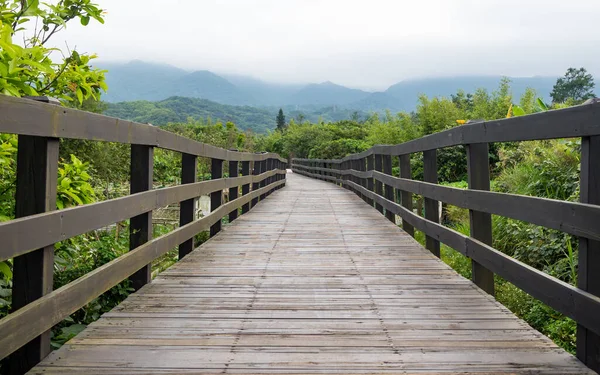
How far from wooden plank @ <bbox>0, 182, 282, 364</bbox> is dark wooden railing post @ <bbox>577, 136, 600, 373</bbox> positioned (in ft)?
7.75

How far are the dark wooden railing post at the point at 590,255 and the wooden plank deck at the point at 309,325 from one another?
0.08m

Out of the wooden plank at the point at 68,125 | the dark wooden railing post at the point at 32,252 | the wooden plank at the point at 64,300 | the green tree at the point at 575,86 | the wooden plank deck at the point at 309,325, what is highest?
the green tree at the point at 575,86

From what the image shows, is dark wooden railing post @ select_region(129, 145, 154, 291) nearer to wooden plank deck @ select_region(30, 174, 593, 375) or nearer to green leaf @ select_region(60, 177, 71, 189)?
wooden plank deck @ select_region(30, 174, 593, 375)

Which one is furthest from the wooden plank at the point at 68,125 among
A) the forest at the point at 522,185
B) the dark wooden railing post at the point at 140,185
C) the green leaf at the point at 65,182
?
the forest at the point at 522,185

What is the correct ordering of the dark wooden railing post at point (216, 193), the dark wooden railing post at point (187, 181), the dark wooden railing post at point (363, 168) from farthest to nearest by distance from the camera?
the dark wooden railing post at point (363, 168) < the dark wooden railing post at point (216, 193) < the dark wooden railing post at point (187, 181)

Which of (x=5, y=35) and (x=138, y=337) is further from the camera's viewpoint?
(x=138, y=337)

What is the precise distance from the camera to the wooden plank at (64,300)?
6.59ft

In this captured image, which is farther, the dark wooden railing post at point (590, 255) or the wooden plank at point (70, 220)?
the dark wooden railing post at point (590, 255)

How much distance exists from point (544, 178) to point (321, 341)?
4921 millimetres

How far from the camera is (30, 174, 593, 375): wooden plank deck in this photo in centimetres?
237

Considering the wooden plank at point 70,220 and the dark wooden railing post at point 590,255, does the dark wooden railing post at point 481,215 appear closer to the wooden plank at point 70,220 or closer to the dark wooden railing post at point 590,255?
the dark wooden railing post at point 590,255

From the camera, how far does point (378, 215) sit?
8539mm

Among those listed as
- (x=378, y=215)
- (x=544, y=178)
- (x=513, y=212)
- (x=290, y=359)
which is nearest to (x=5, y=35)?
(x=290, y=359)

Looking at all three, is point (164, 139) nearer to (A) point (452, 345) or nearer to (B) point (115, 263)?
(B) point (115, 263)
